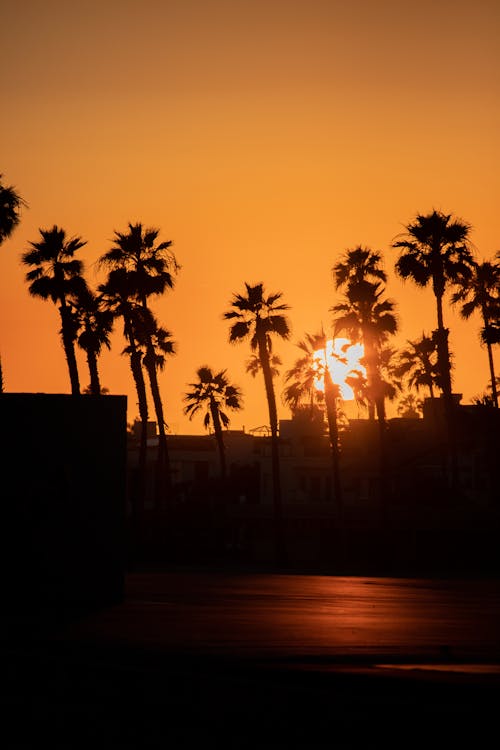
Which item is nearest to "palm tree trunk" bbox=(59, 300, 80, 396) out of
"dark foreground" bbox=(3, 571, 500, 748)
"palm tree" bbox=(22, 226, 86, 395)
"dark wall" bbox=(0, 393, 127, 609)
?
"palm tree" bbox=(22, 226, 86, 395)

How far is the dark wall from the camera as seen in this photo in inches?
773

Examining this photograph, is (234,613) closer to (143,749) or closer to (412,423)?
(143,749)

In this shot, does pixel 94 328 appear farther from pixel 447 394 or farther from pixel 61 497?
pixel 61 497

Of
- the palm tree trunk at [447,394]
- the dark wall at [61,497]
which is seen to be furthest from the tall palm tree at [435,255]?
the dark wall at [61,497]

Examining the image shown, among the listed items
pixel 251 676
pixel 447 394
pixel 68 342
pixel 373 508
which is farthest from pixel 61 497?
pixel 373 508

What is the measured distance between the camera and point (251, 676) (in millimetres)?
14070

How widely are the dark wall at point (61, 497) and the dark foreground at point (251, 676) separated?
1.87 feet

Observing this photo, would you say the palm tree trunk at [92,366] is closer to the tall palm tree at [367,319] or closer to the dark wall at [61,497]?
the tall palm tree at [367,319]

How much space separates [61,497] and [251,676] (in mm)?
7107

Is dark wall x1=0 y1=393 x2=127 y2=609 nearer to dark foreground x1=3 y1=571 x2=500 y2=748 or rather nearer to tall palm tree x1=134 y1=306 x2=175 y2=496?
dark foreground x1=3 y1=571 x2=500 y2=748

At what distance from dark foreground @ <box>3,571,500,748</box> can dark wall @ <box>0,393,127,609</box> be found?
0.57m

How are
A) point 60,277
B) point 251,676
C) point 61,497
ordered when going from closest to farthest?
point 251,676, point 61,497, point 60,277

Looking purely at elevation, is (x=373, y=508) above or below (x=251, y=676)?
above

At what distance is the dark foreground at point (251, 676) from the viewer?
10633mm
